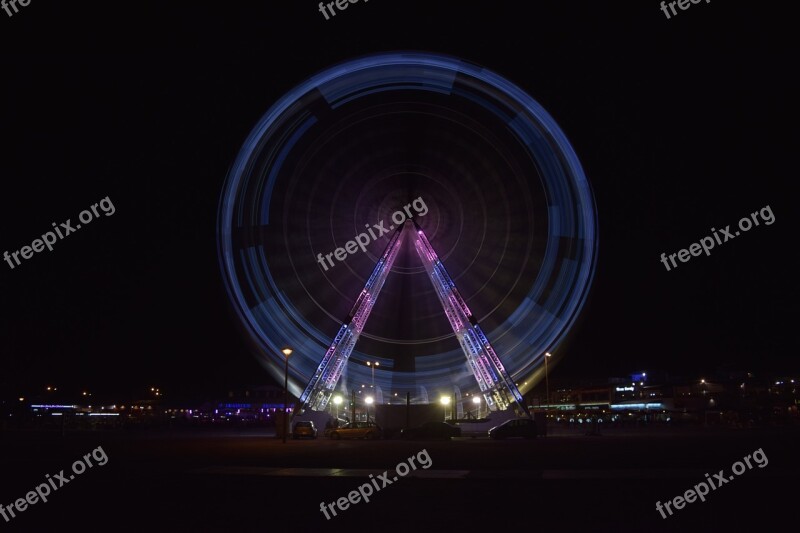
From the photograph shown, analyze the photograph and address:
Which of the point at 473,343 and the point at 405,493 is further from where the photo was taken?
the point at 473,343

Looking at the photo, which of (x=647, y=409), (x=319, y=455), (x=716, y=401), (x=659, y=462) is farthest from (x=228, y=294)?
(x=647, y=409)

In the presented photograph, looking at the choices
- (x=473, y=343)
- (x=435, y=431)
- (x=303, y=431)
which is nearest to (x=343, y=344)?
(x=303, y=431)

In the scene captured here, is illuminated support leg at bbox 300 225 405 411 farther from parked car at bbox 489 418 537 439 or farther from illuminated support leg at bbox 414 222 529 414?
parked car at bbox 489 418 537 439

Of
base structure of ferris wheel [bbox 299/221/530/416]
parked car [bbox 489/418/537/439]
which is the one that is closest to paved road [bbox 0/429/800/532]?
parked car [bbox 489/418/537/439]

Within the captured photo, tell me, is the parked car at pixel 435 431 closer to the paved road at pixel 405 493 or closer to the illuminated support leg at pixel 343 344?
the illuminated support leg at pixel 343 344

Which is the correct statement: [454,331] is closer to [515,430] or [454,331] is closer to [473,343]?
[473,343]

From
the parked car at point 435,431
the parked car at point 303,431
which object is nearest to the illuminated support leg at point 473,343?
the parked car at point 435,431
